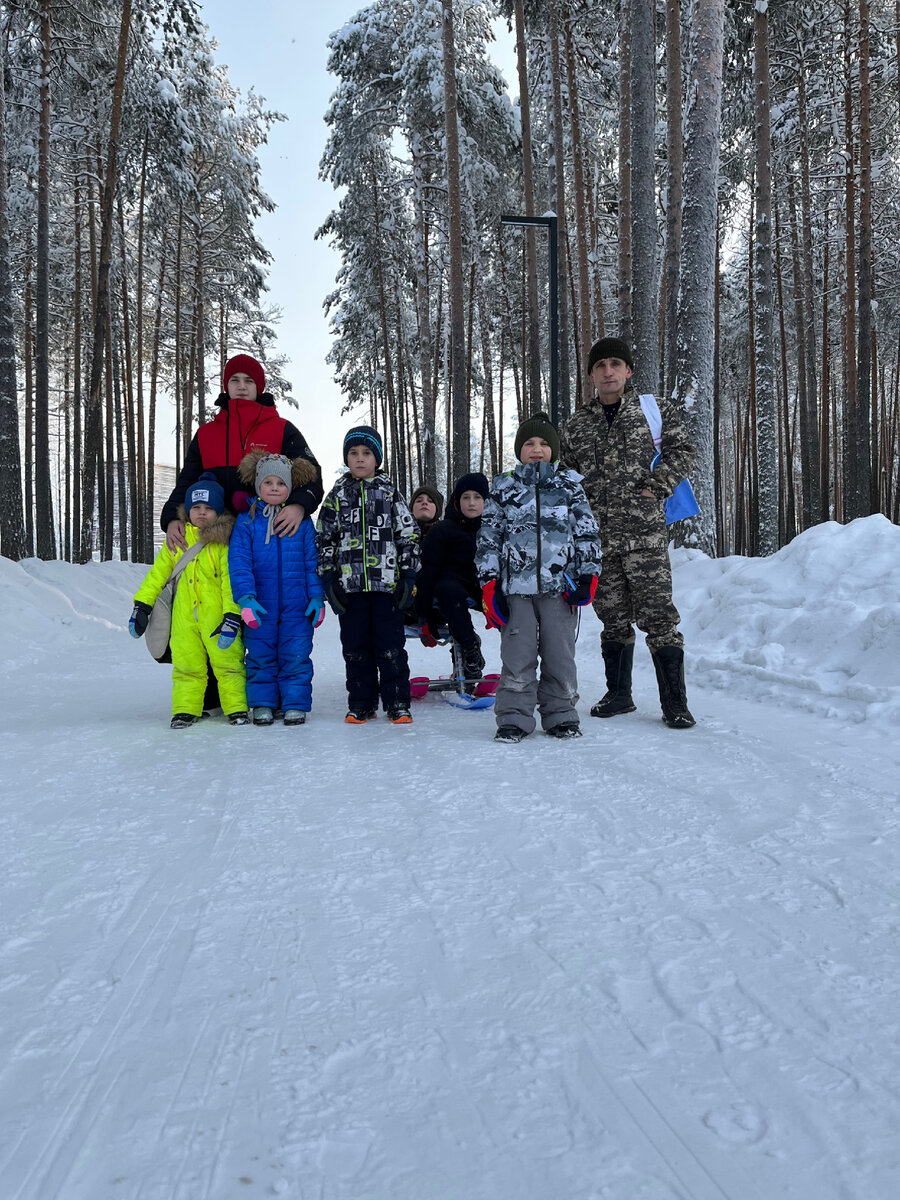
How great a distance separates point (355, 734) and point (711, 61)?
29.2 ft

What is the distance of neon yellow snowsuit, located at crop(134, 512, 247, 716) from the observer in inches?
185

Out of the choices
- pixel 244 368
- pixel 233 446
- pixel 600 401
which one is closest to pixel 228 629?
pixel 233 446

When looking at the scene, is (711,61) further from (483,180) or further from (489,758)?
(483,180)

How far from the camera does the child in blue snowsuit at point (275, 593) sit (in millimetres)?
4734

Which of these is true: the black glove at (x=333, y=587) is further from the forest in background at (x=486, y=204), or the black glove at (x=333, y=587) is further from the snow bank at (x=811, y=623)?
the forest in background at (x=486, y=204)

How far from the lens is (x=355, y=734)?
14.3ft

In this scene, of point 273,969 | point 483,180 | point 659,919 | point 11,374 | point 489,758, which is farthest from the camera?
point 483,180

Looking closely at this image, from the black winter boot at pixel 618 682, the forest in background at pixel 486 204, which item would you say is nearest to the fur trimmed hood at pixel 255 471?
the black winter boot at pixel 618 682

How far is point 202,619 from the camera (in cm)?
471

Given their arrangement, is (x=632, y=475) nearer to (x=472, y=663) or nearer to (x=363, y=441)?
(x=363, y=441)

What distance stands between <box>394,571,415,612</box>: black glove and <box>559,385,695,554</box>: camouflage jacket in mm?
1158

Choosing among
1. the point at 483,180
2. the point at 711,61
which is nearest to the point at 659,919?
the point at 711,61

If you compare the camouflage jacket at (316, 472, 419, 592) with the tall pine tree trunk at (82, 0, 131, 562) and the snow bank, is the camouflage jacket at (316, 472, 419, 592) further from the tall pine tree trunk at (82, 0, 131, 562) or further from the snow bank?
the tall pine tree trunk at (82, 0, 131, 562)

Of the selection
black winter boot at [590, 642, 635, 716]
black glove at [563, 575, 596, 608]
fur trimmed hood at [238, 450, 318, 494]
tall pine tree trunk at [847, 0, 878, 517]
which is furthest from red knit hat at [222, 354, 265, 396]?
tall pine tree trunk at [847, 0, 878, 517]
